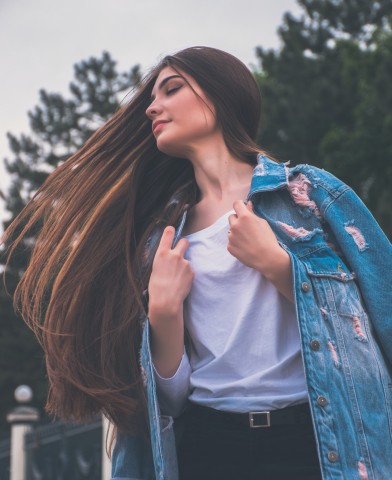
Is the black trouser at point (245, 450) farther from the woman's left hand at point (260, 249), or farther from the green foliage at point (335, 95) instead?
the green foliage at point (335, 95)

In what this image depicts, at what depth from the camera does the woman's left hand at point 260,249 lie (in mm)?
2559

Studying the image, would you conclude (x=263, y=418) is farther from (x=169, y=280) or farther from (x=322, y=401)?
(x=169, y=280)

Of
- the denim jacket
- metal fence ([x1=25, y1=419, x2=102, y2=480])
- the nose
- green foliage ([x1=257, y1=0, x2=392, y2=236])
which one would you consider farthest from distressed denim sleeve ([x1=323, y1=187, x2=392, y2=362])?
green foliage ([x1=257, y1=0, x2=392, y2=236])

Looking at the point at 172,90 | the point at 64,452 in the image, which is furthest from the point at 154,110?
the point at 64,452

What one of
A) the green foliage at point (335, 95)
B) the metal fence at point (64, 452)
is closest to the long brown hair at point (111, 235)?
the metal fence at point (64, 452)

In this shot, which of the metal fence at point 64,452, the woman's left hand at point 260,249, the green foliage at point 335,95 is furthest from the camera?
the green foliage at point 335,95

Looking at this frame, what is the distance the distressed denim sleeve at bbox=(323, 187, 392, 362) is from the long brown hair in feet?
1.54

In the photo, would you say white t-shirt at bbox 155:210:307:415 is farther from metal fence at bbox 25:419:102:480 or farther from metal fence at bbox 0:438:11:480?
metal fence at bbox 0:438:11:480

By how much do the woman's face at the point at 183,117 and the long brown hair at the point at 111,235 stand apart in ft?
0.11

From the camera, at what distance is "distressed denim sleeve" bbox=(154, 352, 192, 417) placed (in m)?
2.65

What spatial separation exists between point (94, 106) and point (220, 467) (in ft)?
91.4

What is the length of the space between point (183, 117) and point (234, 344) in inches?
29.6

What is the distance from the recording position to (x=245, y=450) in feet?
8.14

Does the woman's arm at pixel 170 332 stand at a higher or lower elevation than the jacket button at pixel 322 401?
higher
